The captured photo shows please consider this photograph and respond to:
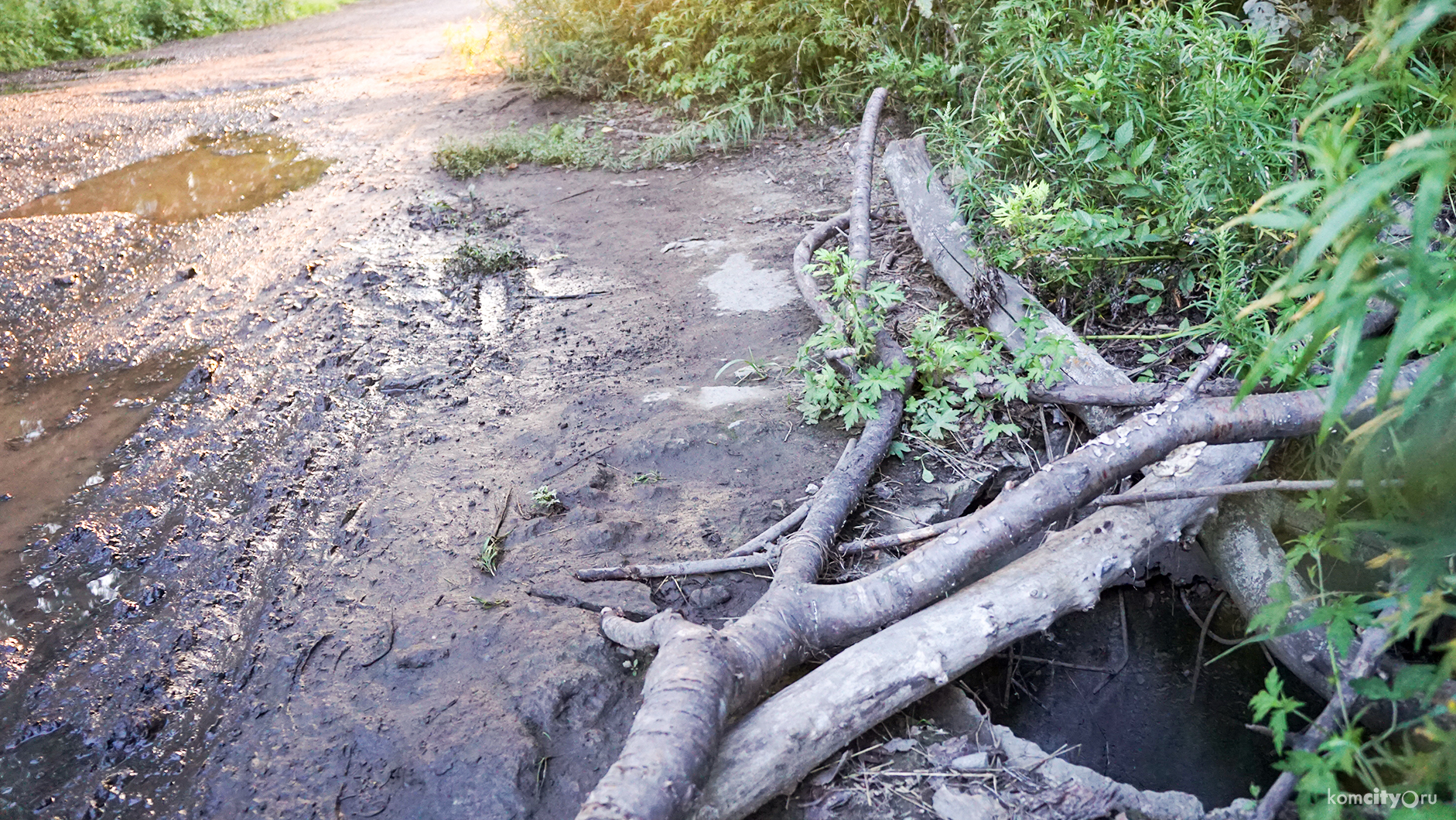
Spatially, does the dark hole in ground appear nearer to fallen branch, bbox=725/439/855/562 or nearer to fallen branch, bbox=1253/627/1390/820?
fallen branch, bbox=1253/627/1390/820

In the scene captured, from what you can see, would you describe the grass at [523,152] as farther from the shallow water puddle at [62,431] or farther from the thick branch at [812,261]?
the shallow water puddle at [62,431]

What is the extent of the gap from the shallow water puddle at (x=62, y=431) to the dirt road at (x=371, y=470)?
16 millimetres

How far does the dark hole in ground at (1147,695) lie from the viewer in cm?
245

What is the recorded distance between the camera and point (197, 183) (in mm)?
6121

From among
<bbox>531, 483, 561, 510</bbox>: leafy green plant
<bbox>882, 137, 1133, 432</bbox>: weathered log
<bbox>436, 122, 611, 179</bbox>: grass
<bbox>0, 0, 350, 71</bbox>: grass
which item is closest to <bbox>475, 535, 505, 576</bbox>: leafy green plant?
<bbox>531, 483, 561, 510</bbox>: leafy green plant

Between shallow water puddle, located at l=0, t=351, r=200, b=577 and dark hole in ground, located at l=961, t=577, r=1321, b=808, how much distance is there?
11.1 ft

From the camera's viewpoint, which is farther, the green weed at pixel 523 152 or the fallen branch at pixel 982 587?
the green weed at pixel 523 152

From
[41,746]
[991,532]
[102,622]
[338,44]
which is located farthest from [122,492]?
[338,44]

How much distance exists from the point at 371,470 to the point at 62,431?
1.50 meters

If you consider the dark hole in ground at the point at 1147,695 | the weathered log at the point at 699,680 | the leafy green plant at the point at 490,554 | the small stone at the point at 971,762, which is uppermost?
the weathered log at the point at 699,680

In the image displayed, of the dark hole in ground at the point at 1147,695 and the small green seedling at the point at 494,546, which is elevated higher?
the small green seedling at the point at 494,546

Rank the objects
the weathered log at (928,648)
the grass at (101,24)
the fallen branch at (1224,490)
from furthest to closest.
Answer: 1. the grass at (101,24)
2. the fallen branch at (1224,490)
3. the weathered log at (928,648)

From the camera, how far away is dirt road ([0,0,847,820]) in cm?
221

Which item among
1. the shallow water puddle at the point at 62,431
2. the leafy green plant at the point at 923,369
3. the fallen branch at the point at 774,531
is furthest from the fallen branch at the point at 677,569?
the shallow water puddle at the point at 62,431
